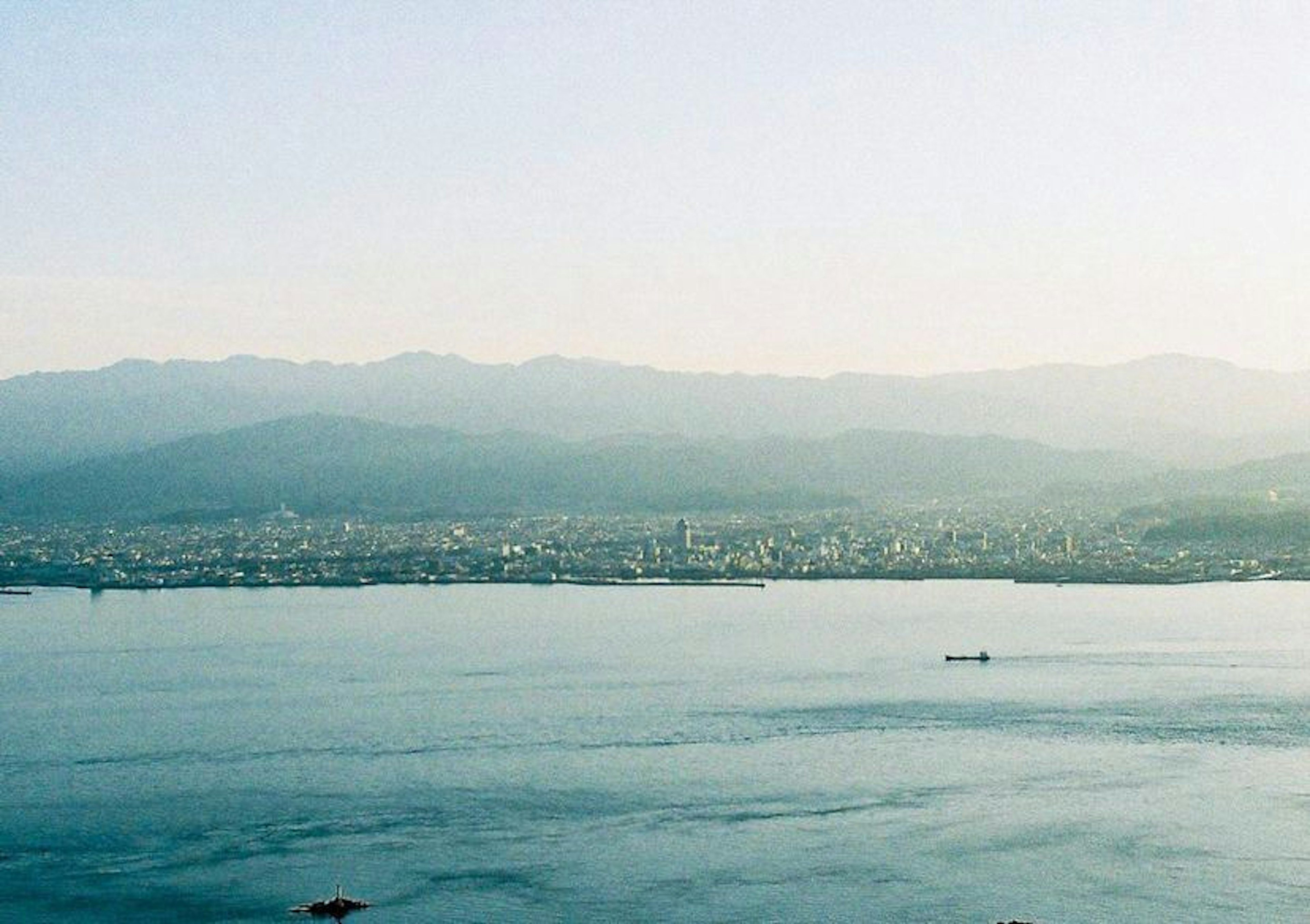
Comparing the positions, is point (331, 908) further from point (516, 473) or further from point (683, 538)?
point (516, 473)

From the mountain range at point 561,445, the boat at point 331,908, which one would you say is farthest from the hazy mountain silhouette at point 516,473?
the boat at point 331,908

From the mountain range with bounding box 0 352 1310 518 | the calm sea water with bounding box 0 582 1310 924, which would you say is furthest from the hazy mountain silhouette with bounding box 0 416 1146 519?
the calm sea water with bounding box 0 582 1310 924

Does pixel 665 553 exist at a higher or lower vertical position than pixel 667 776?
higher

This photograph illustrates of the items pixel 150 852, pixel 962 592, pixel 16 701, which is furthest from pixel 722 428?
pixel 150 852

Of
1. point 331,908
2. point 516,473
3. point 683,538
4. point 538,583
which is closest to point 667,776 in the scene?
point 331,908

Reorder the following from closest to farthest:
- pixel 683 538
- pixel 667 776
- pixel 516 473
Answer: pixel 667 776
pixel 683 538
pixel 516 473

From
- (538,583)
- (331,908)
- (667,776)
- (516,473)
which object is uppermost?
(516,473)

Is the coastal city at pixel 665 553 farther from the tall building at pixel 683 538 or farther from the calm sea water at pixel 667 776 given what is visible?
the calm sea water at pixel 667 776

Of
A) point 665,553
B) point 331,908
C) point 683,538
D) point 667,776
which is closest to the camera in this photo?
point 331,908
